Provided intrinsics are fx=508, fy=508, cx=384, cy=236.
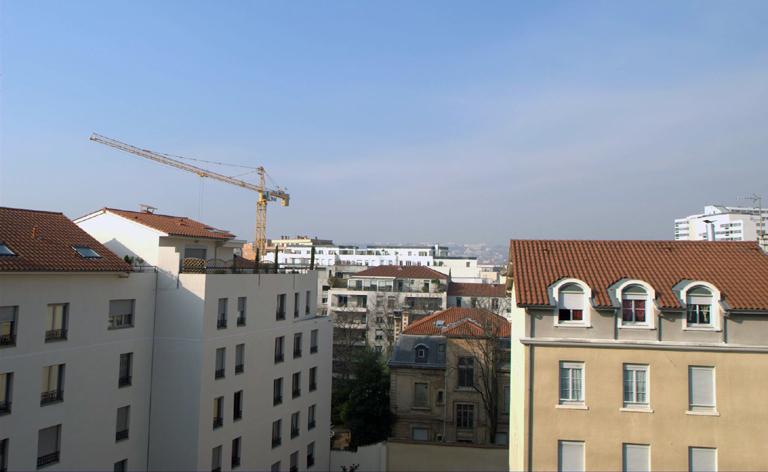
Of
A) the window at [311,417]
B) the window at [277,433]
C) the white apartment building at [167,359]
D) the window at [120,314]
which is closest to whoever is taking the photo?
the white apartment building at [167,359]

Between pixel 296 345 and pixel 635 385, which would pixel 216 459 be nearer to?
pixel 296 345

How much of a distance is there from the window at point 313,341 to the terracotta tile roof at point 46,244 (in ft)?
43.3

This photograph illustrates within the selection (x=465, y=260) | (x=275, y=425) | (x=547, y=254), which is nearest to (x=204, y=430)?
(x=275, y=425)

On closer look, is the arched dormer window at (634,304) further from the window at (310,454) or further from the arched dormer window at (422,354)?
the arched dormer window at (422,354)

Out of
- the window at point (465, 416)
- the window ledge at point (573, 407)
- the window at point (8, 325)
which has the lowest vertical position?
the window at point (465, 416)

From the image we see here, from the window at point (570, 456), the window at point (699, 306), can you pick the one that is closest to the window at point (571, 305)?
the window at point (699, 306)

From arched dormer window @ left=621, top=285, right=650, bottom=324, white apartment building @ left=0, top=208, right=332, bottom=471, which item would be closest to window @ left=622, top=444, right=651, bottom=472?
arched dormer window @ left=621, top=285, right=650, bottom=324

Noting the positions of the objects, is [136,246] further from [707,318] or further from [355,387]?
[707,318]

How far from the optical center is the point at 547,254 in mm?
19469

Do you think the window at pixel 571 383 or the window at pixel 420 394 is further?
the window at pixel 420 394

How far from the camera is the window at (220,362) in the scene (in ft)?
81.9

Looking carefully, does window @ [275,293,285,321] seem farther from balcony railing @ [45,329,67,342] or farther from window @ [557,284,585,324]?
window @ [557,284,585,324]

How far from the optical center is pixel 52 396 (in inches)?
766

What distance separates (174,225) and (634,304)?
23.2m
